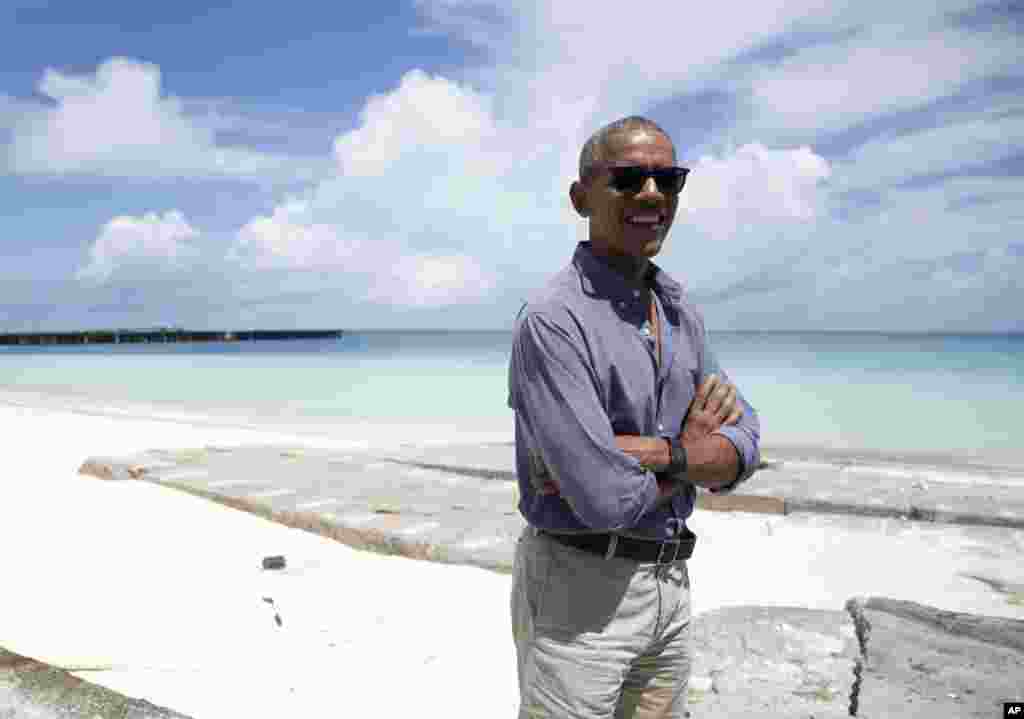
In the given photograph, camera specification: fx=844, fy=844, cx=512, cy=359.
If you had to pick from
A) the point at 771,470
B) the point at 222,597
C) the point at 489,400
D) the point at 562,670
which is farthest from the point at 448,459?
the point at 489,400

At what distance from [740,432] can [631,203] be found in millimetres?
580

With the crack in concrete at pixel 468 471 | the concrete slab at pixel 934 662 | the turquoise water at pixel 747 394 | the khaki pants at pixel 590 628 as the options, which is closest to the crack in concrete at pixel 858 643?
the concrete slab at pixel 934 662

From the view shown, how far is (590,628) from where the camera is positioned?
1.76 m

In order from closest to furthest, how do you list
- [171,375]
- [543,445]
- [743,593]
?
[543,445] < [743,593] < [171,375]

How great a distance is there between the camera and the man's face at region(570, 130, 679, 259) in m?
1.85

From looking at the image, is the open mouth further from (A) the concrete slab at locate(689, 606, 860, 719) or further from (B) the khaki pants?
(A) the concrete slab at locate(689, 606, 860, 719)

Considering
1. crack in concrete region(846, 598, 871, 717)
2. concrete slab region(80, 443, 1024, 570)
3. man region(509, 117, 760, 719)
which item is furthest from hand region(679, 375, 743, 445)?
concrete slab region(80, 443, 1024, 570)

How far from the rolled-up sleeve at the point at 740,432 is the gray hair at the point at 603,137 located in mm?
488

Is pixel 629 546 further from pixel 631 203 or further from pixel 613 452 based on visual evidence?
pixel 631 203

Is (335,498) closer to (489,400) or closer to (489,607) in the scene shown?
(489,607)

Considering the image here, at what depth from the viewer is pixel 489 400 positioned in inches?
866

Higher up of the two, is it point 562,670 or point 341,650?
point 562,670

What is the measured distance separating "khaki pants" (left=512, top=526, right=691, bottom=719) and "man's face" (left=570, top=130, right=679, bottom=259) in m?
0.68

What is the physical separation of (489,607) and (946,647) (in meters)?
2.18
